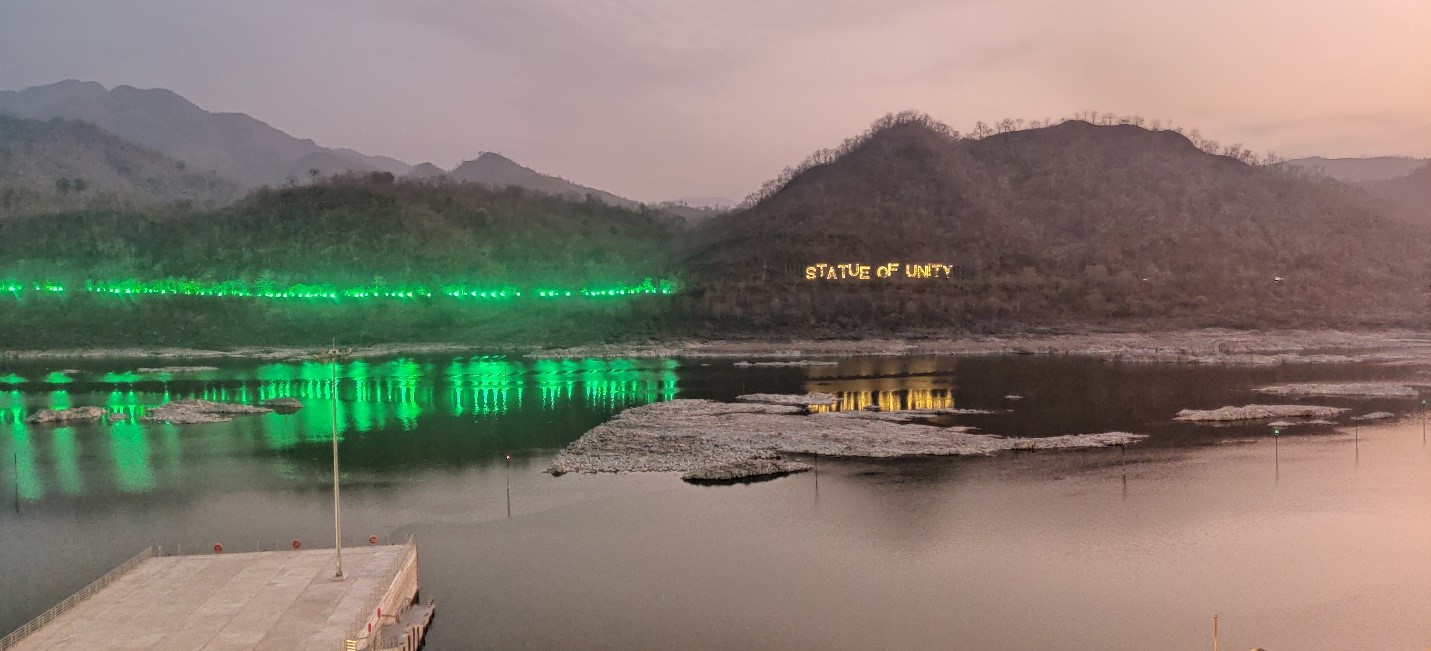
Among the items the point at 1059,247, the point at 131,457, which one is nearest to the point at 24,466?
the point at 131,457

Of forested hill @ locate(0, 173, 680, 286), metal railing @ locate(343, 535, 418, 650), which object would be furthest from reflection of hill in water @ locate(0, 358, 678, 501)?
forested hill @ locate(0, 173, 680, 286)

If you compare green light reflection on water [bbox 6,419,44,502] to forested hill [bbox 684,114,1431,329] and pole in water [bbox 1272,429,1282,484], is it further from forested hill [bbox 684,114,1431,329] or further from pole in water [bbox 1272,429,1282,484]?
forested hill [bbox 684,114,1431,329]

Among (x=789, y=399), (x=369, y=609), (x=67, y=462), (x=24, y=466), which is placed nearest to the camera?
(x=369, y=609)

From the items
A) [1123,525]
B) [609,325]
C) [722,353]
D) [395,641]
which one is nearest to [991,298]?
[722,353]

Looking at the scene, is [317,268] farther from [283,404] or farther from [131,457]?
[131,457]

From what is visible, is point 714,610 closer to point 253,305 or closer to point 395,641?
point 395,641

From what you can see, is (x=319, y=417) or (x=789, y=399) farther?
(x=789, y=399)
